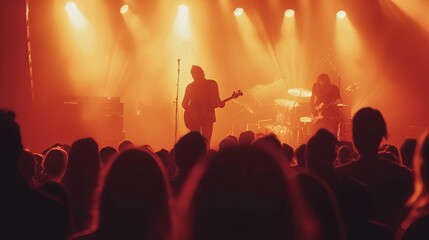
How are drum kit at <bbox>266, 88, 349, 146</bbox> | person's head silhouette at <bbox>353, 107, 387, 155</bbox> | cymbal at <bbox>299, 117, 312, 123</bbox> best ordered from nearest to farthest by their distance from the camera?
person's head silhouette at <bbox>353, 107, 387, 155</bbox> → cymbal at <bbox>299, 117, 312, 123</bbox> → drum kit at <bbox>266, 88, 349, 146</bbox>

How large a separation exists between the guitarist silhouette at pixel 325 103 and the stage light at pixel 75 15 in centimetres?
718

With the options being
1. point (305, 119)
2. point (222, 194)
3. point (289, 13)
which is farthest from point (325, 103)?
point (222, 194)

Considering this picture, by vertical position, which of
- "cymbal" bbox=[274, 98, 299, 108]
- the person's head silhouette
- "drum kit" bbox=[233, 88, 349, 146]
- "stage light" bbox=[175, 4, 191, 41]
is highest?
"stage light" bbox=[175, 4, 191, 41]

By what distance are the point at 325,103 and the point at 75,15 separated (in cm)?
767

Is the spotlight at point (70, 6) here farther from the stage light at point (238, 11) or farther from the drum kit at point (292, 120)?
the drum kit at point (292, 120)

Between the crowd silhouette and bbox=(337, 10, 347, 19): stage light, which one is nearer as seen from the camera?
the crowd silhouette

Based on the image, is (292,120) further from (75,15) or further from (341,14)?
(75,15)

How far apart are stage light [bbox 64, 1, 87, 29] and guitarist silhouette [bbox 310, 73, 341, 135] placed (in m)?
7.18

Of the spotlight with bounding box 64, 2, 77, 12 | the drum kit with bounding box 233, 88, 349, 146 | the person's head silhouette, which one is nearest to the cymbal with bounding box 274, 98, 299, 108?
the drum kit with bounding box 233, 88, 349, 146

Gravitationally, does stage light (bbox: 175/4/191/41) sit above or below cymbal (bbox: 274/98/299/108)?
above

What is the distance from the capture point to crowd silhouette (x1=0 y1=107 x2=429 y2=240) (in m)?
1.77

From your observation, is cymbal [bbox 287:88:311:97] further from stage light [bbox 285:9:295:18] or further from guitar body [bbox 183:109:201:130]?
guitar body [bbox 183:109:201:130]

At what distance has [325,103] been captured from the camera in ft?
42.7

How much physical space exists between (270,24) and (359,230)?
1507cm
